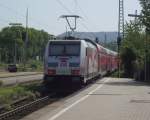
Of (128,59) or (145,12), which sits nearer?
(145,12)

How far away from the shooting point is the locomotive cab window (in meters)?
30.2

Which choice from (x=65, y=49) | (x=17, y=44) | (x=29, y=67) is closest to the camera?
(x=65, y=49)

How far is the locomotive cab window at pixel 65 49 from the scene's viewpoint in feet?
99.1

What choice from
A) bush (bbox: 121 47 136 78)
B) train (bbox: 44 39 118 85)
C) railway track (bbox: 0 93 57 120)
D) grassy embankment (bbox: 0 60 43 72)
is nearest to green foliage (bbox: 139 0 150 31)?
train (bbox: 44 39 118 85)

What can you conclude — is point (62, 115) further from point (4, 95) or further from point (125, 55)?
point (125, 55)

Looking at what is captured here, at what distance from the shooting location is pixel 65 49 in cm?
3033

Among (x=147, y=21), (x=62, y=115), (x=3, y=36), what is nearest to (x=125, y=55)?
(x=147, y=21)

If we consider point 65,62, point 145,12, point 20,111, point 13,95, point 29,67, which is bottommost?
point 20,111

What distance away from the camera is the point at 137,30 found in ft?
197

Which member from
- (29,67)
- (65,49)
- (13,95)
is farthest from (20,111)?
(29,67)

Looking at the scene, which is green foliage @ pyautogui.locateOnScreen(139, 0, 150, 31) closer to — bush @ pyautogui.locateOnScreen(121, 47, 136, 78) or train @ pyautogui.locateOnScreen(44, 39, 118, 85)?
train @ pyautogui.locateOnScreen(44, 39, 118, 85)

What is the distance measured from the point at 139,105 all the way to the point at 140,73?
3096 cm

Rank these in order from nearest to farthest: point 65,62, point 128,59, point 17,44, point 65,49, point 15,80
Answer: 1. point 65,62
2. point 65,49
3. point 15,80
4. point 128,59
5. point 17,44

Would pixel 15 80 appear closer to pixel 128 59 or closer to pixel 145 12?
pixel 145 12
